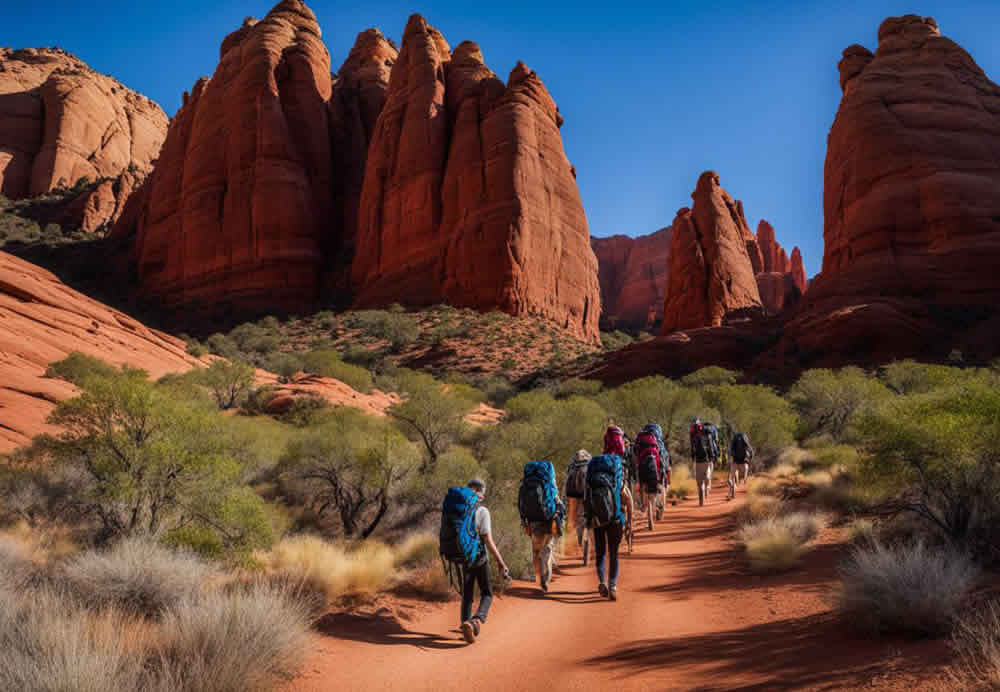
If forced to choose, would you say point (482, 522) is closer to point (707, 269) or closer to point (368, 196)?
point (368, 196)

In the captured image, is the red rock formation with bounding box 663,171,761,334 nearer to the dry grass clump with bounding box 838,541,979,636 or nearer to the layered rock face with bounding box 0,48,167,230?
the dry grass clump with bounding box 838,541,979,636

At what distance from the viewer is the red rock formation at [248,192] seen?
53.8 metres

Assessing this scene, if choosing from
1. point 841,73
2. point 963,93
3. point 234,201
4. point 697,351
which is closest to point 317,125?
point 234,201

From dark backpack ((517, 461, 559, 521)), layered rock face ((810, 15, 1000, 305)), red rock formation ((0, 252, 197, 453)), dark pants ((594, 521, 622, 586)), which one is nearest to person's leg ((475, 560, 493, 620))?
dark backpack ((517, 461, 559, 521))

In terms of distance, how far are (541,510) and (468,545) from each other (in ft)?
5.96

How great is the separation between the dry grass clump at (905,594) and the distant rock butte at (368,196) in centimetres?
4100

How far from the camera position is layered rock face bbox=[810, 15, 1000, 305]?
36.7 meters

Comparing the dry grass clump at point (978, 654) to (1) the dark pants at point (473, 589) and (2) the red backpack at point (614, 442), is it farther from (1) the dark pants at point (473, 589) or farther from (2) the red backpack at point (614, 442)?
(2) the red backpack at point (614, 442)

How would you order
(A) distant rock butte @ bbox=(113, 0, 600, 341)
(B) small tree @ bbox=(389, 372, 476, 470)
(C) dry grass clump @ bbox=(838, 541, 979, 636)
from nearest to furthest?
(C) dry grass clump @ bbox=(838, 541, 979, 636) → (B) small tree @ bbox=(389, 372, 476, 470) → (A) distant rock butte @ bbox=(113, 0, 600, 341)

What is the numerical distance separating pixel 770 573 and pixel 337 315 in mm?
46323

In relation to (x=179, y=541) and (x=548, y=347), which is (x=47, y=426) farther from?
(x=548, y=347)

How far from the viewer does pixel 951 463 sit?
7145mm

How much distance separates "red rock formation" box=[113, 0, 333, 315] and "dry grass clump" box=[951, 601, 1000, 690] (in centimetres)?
5394

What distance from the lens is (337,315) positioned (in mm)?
49719
